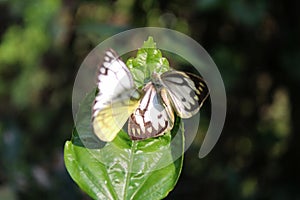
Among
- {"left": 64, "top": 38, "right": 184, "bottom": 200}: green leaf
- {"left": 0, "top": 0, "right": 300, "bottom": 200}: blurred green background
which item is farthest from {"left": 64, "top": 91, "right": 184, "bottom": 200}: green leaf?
{"left": 0, "top": 0, "right": 300, "bottom": 200}: blurred green background

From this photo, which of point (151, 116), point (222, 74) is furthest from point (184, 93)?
point (222, 74)

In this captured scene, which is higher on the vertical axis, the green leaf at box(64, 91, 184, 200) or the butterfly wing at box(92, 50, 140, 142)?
the butterfly wing at box(92, 50, 140, 142)

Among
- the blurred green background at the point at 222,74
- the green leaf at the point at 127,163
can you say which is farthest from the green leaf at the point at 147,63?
the blurred green background at the point at 222,74

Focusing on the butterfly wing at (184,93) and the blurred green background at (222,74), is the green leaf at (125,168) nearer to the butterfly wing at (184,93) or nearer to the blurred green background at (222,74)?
the butterfly wing at (184,93)

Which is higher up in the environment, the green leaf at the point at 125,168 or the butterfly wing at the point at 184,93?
the butterfly wing at the point at 184,93

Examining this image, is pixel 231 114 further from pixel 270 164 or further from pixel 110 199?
pixel 110 199

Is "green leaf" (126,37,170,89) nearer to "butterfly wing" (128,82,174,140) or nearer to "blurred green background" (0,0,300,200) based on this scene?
"butterfly wing" (128,82,174,140)
